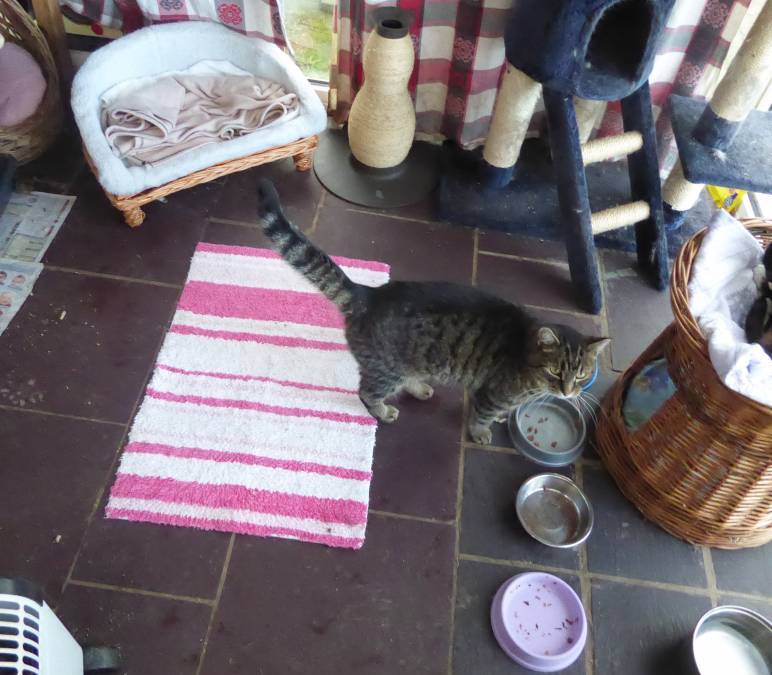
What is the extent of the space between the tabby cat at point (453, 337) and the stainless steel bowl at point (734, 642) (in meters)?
0.55

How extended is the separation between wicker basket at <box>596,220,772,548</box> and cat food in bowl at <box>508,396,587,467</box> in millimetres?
74

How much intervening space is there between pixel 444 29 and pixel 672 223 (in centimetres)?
95

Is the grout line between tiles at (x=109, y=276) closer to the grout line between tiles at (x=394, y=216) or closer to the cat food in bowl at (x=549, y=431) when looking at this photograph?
the grout line between tiles at (x=394, y=216)

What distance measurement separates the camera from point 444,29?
209 centimetres

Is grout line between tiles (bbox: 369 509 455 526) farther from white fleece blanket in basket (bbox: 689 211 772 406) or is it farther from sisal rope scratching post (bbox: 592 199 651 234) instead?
sisal rope scratching post (bbox: 592 199 651 234)

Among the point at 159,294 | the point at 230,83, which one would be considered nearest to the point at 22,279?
the point at 159,294

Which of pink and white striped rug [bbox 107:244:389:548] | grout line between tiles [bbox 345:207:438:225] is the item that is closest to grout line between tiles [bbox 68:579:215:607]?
pink and white striped rug [bbox 107:244:389:548]

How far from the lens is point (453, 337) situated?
4.83 ft

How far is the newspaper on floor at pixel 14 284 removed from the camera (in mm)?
1842

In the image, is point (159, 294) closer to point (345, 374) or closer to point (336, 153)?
point (345, 374)

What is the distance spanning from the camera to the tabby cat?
1410 millimetres

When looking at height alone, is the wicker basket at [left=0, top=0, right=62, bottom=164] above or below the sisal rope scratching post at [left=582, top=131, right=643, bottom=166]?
below

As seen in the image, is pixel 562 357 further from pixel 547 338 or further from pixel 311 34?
pixel 311 34

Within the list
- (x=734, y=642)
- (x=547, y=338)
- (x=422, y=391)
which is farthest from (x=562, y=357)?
(x=734, y=642)
